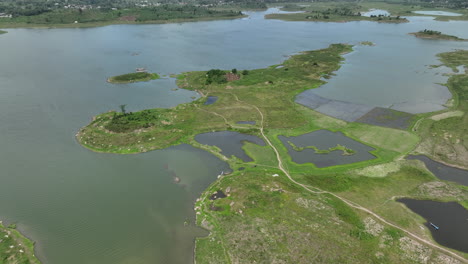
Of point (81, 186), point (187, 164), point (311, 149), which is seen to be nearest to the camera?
point (81, 186)

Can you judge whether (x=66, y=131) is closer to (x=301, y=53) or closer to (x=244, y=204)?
(x=244, y=204)

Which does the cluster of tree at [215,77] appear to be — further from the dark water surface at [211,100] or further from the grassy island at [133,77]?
the grassy island at [133,77]

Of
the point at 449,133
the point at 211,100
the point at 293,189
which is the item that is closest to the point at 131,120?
the point at 211,100

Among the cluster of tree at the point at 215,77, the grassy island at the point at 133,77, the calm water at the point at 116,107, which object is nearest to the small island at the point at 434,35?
the calm water at the point at 116,107

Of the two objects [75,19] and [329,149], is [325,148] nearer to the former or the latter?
[329,149]

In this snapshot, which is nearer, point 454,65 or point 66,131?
point 66,131

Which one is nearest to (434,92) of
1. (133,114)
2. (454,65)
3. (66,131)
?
(454,65)

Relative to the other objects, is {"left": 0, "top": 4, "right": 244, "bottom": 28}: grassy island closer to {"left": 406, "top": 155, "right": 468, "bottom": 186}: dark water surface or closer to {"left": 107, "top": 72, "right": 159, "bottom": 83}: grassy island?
{"left": 107, "top": 72, "right": 159, "bottom": 83}: grassy island
